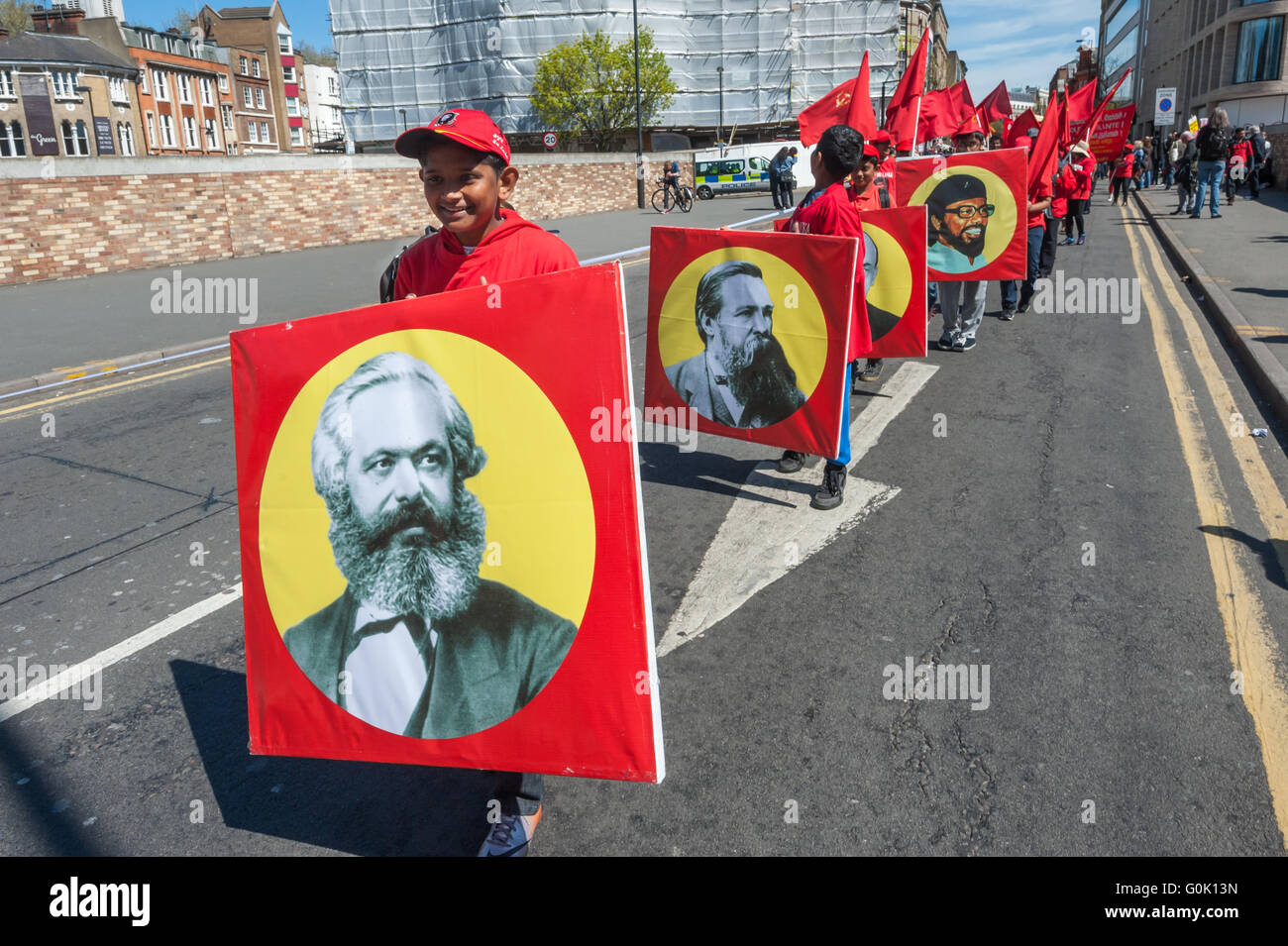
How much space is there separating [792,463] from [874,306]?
1.98 meters

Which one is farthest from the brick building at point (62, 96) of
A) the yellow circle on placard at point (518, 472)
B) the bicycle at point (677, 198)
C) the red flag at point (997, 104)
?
the yellow circle on placard at point (518, 472)

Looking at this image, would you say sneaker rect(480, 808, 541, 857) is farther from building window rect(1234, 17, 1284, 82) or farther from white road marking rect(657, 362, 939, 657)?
building window rect(1234, 17, 1284, 82)

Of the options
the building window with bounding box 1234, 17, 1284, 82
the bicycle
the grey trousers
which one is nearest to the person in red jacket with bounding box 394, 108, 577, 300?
the grey trousers

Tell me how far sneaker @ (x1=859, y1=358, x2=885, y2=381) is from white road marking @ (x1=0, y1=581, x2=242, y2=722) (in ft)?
17.3

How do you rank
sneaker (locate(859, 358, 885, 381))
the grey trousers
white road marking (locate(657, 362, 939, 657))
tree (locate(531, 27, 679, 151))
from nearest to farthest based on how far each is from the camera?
white road marking (locate(657, 362, 939, 657))
sneaker (locate(859, 358, 885, 381))
the grey trousers
tree (locate(531, 27, 679, 151))

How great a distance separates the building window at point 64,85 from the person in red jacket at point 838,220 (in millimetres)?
62127

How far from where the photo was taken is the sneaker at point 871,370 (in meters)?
7.71

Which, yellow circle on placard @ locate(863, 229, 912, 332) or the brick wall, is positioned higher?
the brick wall

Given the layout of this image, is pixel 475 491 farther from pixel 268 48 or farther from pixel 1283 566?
pixel 268 48

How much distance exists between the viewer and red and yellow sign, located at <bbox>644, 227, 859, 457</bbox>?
4.87m

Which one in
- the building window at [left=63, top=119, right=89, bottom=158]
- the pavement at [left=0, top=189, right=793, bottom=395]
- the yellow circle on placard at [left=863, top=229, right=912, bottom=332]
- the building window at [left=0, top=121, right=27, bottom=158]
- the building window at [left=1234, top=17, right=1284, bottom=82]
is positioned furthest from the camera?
the building window at [left=63, top=119, right=89, bottom=158]

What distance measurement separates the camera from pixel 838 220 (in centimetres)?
502

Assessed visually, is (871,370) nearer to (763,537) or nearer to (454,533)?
(763,537)
